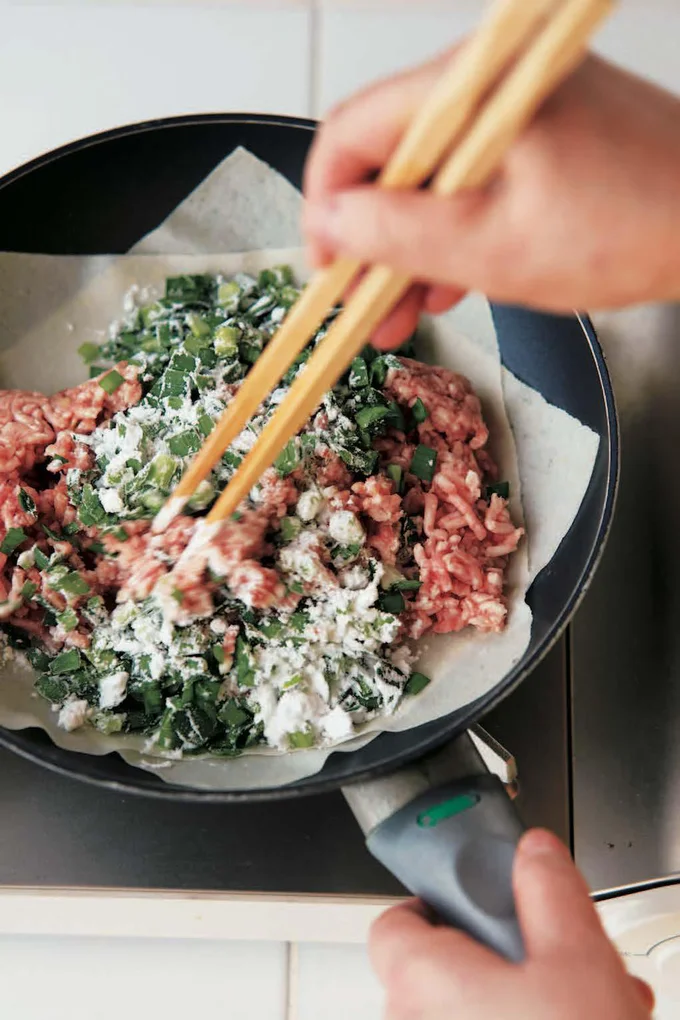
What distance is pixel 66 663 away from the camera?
92 centimetres

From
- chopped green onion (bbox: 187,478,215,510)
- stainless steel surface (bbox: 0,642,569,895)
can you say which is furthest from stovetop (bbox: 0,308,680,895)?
chopped green onion (bbox: 187,478,215,510)

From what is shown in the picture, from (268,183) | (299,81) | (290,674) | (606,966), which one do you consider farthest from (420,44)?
(606,966)

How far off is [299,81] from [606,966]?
1.31 metres

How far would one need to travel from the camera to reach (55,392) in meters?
1.13

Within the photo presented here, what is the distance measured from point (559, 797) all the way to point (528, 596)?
11.2 inches

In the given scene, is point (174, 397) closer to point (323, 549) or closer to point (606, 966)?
point (323, 549)

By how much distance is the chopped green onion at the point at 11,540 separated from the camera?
3.09 feet

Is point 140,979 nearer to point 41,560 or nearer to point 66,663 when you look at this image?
Answer: point 66,663

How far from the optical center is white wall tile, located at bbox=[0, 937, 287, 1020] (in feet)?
3.21

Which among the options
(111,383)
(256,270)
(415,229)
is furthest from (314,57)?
(415,229)

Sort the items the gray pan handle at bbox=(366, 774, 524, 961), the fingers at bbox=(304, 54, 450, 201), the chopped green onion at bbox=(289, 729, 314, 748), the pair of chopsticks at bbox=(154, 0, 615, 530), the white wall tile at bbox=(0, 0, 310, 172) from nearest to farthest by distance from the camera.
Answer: the pair of chopsticks at bbox=(154, 0, 615, 530) < the fingers at bbox=(304, 54, 450, 201) < the gray pan handle at bbox=(366, 774, 524, 961) < the chopped green onion at bbox=(289, 729, 314, 748) < the white wall tile at bbox=(0, 0, 310, 172)

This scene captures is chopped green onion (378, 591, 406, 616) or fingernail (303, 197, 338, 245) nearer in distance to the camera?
fingernail (303, 197, 338, 245)

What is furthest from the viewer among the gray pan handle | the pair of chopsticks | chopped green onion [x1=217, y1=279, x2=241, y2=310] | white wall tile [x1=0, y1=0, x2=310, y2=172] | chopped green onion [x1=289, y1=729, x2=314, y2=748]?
white wall tile [x1=0, y1=0, x2=310, y2=172]

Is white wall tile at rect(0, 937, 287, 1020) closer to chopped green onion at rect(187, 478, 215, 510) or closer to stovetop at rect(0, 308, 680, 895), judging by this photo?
stovetop at rect(0, 308, 680, 895)
